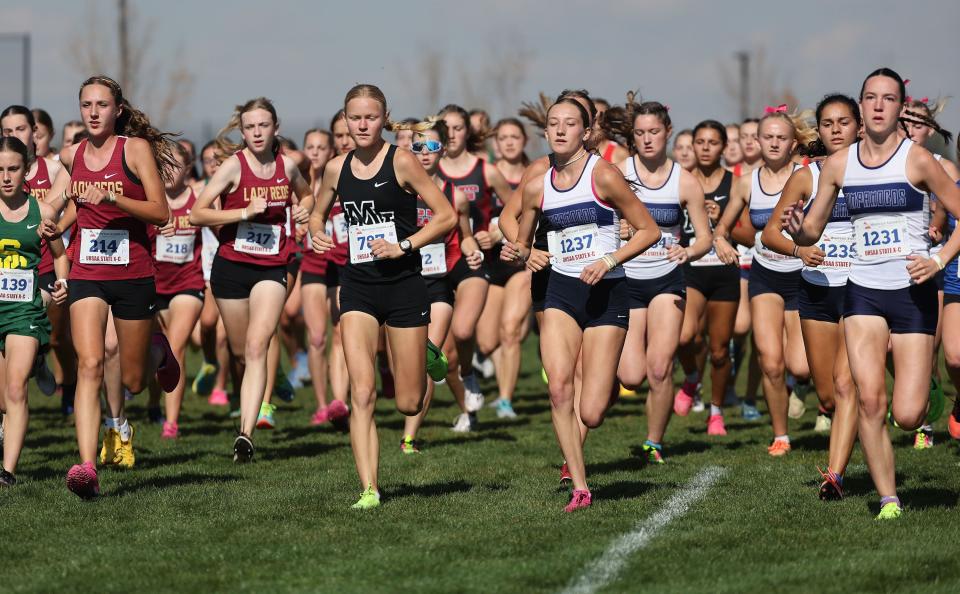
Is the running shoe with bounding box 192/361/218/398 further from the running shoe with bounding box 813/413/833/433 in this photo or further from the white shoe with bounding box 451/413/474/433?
the running shoe with bounding box 813/413/833/433

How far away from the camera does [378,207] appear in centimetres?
775

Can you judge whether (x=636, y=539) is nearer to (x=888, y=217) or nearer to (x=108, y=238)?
(x=888, y=217)

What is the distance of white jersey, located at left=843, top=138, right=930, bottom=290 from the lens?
6859mm

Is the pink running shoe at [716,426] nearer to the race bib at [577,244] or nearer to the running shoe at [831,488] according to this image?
the running shoe at [831,488]

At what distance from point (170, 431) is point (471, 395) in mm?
2549

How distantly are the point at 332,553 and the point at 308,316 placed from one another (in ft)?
20.6

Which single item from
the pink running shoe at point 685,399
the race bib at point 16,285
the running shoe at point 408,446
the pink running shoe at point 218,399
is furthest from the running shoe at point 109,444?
the pink running shoe at point 685,399

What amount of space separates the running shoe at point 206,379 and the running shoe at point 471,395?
3214 mm

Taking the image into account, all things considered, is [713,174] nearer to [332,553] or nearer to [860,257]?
[860,257]

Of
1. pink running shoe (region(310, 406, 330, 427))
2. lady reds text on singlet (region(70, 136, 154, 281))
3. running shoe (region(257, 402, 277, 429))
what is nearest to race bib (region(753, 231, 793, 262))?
pink running shoe (region(310, 406, 330, 427))

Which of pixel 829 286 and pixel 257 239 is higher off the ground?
pixel 257 239

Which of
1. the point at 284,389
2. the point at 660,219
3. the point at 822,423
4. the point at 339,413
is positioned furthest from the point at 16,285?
the point at 822,423

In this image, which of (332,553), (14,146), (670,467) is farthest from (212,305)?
(332,553)

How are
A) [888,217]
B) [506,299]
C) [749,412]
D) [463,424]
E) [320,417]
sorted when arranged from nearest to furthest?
[888,217]
[463,424]
[320,417]
[749,412]
[506,299]
